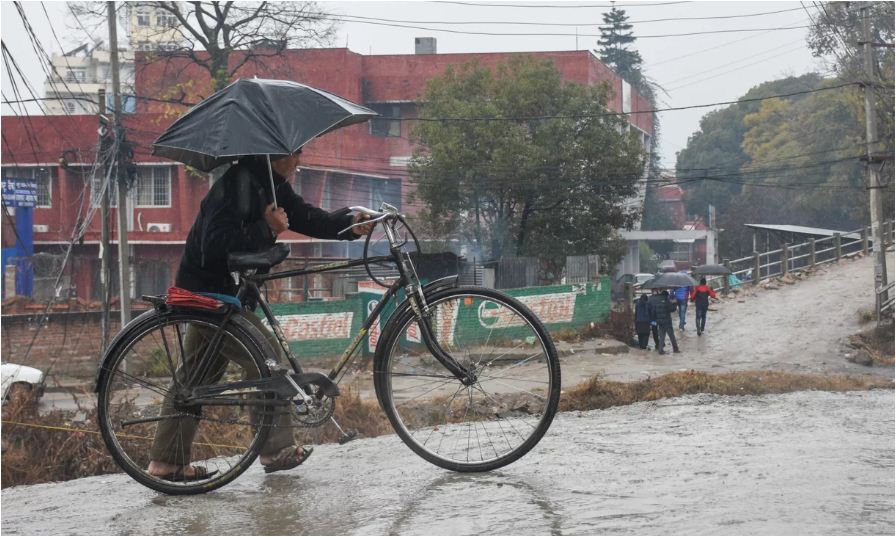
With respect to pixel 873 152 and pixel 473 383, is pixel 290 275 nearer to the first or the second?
pixel 473 383

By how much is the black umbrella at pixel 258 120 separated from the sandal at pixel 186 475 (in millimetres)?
1412

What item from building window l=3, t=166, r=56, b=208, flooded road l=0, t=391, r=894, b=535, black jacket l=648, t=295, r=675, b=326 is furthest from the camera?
building window l=3, t=166, r=56, b=208

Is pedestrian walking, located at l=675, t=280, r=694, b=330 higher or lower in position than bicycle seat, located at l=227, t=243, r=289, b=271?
lower

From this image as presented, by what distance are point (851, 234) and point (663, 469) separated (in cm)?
4681

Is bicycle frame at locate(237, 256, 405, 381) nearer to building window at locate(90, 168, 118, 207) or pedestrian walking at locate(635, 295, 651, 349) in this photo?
building window at locate(90, 168, 118, 207)

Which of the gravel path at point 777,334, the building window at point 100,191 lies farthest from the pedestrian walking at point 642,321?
the building window at point 100,191

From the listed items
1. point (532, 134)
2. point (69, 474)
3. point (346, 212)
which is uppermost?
point (532, 134)

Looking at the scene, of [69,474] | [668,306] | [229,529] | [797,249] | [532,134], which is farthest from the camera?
[797,249]

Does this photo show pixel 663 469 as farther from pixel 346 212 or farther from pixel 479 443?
pixel 346 212

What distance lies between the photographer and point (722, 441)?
5.88 metres

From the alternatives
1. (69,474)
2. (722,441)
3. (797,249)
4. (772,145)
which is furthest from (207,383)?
(772,145)

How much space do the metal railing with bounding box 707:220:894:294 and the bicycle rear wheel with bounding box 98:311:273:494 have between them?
1460 inches

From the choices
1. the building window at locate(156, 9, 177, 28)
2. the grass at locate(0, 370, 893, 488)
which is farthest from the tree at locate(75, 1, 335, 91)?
the grass at locate(0, 370, 893, 488)

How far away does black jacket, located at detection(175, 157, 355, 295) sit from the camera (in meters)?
4.82
